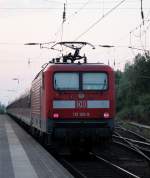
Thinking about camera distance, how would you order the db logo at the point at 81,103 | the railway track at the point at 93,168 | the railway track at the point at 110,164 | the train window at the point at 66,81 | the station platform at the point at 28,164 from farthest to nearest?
1. the train window at the point at 66,81
2. the db logo at the point at 81,103
3. the railway track at the point at 110,164
4. the railway track at the point at 93,168
5. the station platform at the point at 28,164

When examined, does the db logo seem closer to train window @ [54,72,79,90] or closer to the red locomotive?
the red locomotive

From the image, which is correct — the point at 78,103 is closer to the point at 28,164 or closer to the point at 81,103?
the point at 81,103

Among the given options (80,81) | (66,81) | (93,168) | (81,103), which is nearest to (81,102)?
(81,103)

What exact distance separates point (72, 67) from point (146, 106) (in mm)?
42900

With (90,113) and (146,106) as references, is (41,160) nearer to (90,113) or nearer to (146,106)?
(90,113)

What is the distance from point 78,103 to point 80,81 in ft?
2.37

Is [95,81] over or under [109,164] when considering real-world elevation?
over

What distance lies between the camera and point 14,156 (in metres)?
20.0

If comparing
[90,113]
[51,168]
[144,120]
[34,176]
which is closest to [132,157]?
[90,113]

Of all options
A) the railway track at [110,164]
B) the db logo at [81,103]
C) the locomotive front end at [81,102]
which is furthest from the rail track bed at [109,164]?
the db logo at [81,103]

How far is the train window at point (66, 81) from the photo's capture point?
810 inches

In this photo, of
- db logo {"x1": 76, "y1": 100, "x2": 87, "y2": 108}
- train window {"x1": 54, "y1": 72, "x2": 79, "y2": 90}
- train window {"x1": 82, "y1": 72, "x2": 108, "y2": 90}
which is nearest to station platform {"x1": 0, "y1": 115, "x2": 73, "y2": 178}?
db logo {"x1": 76, "y1": 100, "x2": 87, "y2": 108}

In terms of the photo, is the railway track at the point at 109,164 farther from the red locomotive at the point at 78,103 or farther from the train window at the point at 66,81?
the train window at the point at 66,81

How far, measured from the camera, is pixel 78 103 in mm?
20406
